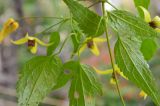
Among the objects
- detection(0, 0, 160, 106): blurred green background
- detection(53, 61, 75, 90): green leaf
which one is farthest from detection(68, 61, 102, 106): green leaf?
detection(0, 0, 160, 106): blurred green background

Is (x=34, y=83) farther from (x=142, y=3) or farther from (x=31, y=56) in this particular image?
(x=31, y=56)

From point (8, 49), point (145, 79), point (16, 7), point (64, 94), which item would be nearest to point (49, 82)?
point (145, 79)

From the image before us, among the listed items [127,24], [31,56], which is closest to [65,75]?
[127,24]

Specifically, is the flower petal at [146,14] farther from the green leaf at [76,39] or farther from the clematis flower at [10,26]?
the clematis flower at [10,26]

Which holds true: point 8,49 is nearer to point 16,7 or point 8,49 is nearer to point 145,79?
point 16,7

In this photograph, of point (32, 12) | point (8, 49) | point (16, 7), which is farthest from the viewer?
point (32, 12)

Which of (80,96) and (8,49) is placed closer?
(80,96)

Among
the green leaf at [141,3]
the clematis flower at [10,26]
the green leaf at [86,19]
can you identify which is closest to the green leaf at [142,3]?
the green leaf at [141,3]
